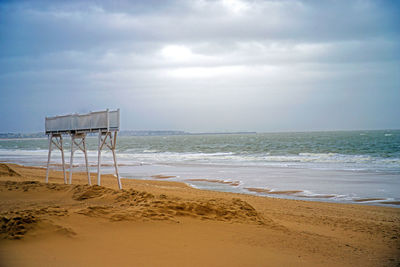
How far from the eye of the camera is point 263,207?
40.1 feet

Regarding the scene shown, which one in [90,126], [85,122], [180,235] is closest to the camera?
[180,235]

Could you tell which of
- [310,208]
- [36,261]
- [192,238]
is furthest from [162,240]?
[310,208]

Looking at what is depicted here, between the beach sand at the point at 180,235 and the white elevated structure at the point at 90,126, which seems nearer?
the beach sand at the point at 180,235

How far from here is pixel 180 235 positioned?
7125mm

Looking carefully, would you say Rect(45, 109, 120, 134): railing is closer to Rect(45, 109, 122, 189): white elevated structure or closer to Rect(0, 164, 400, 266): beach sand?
Rect(45, 109, 122, 189): white elevated structure

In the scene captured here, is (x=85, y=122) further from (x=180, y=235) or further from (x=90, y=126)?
(x=180, y=235)

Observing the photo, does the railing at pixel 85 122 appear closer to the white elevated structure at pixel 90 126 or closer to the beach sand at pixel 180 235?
the white elevated structure at pixel 90 126

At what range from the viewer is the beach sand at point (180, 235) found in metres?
5.95

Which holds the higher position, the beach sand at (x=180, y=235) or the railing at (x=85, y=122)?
the railing at (x=85, y=122)

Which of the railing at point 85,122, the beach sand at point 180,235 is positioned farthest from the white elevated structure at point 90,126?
the beach sand at point 180,235

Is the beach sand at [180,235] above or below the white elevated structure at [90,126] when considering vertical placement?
below

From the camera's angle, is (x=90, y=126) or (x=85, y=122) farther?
(x=85, y=122)

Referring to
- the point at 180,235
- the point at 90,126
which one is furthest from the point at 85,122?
the point at 180,235

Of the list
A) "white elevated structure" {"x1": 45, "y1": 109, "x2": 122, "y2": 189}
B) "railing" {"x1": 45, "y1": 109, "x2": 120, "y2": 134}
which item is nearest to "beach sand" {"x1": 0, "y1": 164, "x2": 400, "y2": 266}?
"white elevated structure" {"x1": 45, "y1": 109, "x2": 122, "y2": 189}
